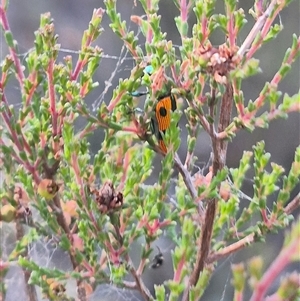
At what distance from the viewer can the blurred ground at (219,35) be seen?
922 mm

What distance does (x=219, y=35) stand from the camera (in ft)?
2.87

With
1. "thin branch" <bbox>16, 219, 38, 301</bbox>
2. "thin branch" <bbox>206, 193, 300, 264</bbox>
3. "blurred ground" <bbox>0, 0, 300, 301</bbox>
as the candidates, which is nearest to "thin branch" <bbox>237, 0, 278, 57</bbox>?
"thin branch" <bbox>206, 193, 300, 264</bbox>

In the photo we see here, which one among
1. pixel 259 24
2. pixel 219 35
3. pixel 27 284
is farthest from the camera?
pixel 219 35

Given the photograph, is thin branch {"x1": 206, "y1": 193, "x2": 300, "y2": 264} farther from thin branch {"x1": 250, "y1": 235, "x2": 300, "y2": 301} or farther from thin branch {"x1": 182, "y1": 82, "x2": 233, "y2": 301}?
thin branch {"x1": 250, "y1": 235, "x2": 300, "y2": 301}

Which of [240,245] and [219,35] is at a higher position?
[219,35]

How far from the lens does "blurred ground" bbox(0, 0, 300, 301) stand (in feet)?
3.02

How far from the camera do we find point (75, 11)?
1005 mm

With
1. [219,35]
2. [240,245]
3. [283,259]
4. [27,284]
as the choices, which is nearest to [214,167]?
[240,245]

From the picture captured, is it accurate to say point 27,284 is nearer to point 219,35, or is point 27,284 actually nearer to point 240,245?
point 240,245

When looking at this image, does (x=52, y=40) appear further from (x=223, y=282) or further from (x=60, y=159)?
(x=223, y=282)

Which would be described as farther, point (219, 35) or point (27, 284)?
point (219, 35)

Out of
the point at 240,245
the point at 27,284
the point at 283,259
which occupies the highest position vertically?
the point at 283,259

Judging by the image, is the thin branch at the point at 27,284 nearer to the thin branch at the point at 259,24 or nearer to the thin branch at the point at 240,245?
the thin branch at the point at 240,245

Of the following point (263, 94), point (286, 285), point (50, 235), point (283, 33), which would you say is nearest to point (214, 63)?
point (263, 94)
